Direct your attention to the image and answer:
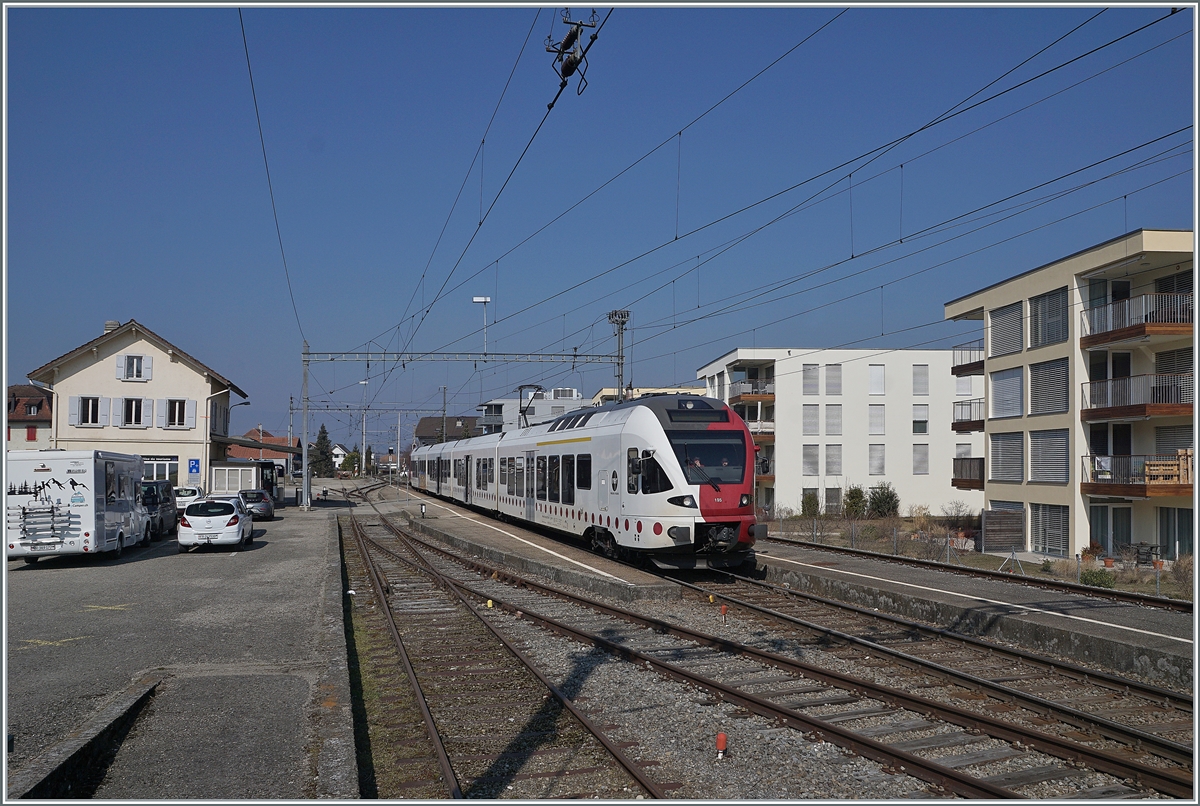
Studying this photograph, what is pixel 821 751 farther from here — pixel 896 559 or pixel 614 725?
pixel 896 559

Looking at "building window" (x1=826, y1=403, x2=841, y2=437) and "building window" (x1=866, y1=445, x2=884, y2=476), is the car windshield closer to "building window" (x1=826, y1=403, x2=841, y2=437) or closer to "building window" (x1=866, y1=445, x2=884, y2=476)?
"building window" (x1=826, y1=403, x2=841, y2=437)

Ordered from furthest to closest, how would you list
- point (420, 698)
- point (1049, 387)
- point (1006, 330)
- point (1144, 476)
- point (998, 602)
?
point (1006, 330) → point (1049, 387) → point (1144, 476) → point (998, 602) → point (420, 698)

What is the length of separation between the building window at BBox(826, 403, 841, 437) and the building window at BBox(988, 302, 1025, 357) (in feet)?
51.3

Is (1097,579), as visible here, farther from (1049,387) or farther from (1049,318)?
(1049,318)

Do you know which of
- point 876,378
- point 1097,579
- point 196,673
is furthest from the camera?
point 876,378

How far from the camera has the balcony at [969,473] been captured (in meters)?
35.2

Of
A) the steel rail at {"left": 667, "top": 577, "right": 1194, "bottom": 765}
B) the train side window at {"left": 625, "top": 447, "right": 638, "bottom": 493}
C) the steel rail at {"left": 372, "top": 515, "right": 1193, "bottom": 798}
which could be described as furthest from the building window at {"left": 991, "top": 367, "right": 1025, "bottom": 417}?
the steel rail at {"left": 372, "top": 515, "right": 1193, "bottom": 798}

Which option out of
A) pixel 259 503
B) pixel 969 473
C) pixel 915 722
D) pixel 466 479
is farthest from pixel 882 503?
pixel 915 722

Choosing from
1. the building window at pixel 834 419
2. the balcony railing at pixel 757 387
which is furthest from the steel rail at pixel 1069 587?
the building window at pixel 834 419

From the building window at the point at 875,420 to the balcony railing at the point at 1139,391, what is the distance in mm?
21361

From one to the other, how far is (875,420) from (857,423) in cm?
108

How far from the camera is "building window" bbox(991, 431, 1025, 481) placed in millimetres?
32219

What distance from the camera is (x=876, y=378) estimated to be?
5025cm

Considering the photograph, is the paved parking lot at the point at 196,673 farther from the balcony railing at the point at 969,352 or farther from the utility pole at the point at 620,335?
the balcony railing at the point at 969,352
